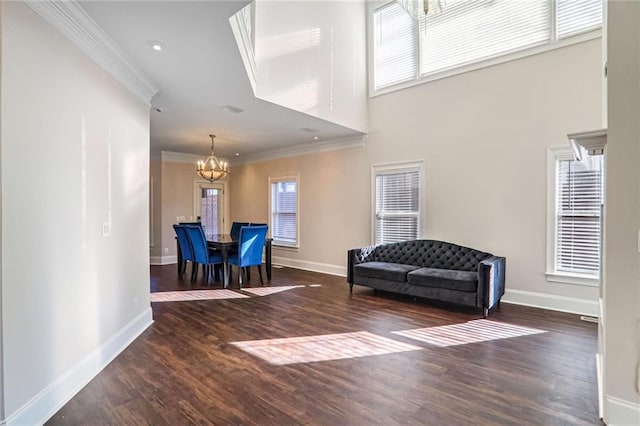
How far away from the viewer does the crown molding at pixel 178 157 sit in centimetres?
811

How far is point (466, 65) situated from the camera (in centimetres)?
506

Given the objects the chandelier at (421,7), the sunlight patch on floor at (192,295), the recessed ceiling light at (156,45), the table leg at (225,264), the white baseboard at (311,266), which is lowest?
the sunlight patch on floor at (192,295)

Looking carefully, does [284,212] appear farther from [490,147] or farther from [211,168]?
[490,147]

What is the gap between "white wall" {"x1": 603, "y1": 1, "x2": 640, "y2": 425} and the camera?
1907 millimetres

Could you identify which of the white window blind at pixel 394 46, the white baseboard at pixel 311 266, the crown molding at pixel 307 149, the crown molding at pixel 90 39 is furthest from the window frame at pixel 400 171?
the crown molding at pixel 90 39

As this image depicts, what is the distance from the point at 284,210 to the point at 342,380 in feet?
18.1

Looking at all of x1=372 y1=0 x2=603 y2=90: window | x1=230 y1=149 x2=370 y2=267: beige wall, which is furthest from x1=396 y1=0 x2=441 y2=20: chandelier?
x1=230 y1=149 x2=370 y2=267: beige wall

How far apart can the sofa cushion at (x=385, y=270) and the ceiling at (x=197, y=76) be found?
7.80ft

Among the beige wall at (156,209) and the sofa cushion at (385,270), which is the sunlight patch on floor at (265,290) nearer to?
the sofa cushion at (385,270)

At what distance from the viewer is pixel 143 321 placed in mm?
3652

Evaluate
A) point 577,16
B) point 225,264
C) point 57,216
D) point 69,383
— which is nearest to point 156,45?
point 57,216

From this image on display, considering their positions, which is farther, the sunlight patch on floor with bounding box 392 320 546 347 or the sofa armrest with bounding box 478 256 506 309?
the sofa armrest with bounding box 478 256 506 309

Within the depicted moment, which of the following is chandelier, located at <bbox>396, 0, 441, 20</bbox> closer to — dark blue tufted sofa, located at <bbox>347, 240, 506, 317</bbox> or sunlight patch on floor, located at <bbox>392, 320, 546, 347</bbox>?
dark blue tufted sofa, located at <bbox>347, 240, 506, 317</bbox>

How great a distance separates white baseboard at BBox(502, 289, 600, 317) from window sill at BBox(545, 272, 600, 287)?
20cm
